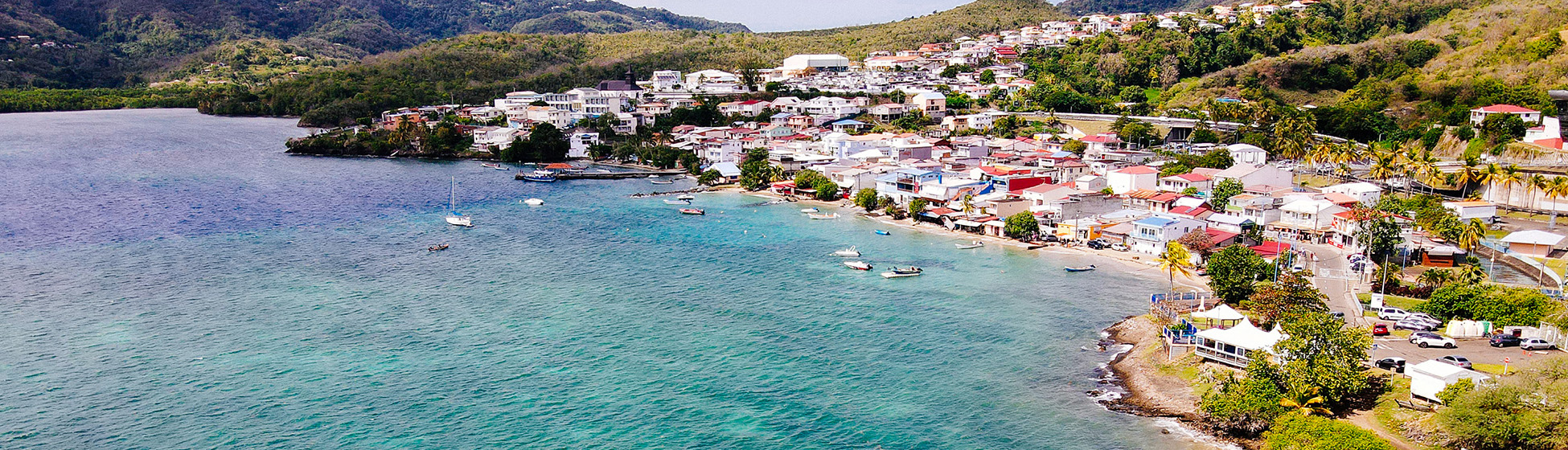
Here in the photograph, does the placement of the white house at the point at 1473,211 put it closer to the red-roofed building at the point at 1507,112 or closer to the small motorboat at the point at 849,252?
the red-roofed building at the point at 1507,112

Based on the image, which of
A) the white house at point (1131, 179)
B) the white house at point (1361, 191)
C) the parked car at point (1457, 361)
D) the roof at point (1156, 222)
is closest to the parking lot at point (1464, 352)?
the parked car at point (1457, 361)

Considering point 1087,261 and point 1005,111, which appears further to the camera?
point 1005,111

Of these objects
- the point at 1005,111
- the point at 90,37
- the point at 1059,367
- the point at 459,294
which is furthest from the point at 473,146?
the point at 90,37

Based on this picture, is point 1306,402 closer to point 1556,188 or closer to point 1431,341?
point 1431,341

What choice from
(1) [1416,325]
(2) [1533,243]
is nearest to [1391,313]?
(1) [1416,325]

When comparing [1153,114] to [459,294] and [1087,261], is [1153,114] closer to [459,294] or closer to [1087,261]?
[1087,261]
